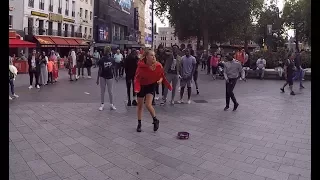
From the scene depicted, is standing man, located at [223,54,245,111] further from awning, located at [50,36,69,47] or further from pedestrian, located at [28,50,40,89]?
awning, located at [50,36,69,47]

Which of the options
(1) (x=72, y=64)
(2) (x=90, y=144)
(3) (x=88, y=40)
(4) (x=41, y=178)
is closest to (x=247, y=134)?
(2) (x=90, y=144)

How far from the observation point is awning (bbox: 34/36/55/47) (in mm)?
32931

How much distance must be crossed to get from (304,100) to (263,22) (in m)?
49.8

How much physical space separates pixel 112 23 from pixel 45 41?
2489cm

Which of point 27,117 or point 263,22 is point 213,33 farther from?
point 27,117

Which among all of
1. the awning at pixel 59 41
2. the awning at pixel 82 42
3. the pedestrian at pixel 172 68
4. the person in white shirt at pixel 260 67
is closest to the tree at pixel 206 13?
the awning at pixel 82 42

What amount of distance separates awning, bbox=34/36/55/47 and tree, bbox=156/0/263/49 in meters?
14.0

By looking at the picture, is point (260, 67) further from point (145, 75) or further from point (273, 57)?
point (145, 75)

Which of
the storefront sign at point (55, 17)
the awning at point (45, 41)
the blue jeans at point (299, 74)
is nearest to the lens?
the blue jeans at point (299, 74)

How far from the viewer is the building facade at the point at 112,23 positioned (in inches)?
2015

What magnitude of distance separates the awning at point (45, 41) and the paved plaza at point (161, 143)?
1000 inches

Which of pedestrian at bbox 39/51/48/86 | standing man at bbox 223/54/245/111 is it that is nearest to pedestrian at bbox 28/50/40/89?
pedestrian at bbox 39/51/48/86

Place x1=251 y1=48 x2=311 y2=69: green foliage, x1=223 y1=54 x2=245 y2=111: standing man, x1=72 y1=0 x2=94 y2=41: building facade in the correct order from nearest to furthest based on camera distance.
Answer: x1=223 y1=54 x2=245 y2=111: standing man → x1=251 y1=48 x2=311 y2=69: green foliage → x1=72 y1=0 x2=94 y2=41: building facade

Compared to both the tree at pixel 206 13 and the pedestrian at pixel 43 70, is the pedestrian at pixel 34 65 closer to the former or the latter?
the pedestrian at pixel 43 70
